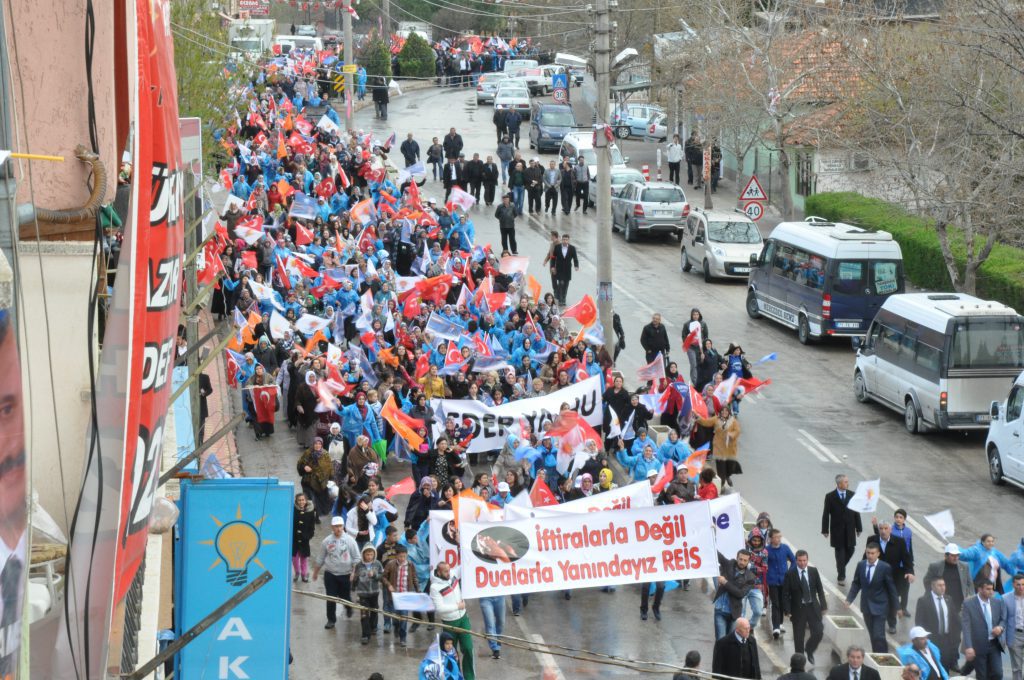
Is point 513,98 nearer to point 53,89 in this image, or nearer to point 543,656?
point 543,656

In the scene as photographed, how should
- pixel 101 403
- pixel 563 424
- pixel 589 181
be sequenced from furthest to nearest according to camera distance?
pixel 589 181
pixel 563 424
pixel 101 403

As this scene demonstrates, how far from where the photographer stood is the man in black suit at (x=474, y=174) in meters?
41.5

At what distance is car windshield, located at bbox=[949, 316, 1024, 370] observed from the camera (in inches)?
933

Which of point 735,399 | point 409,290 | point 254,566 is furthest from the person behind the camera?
point 409,290

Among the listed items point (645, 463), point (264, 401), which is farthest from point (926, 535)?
point (264, 401)

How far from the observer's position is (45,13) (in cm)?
869

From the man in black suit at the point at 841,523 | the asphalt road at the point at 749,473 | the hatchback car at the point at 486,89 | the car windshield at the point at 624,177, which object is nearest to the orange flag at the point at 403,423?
the asphalt road at the point at 749,473

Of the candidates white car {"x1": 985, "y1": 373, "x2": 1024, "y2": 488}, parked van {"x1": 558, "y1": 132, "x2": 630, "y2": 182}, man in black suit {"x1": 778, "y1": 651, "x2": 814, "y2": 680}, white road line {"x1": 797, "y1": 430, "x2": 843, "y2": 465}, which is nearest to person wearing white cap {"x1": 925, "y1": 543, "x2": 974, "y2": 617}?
man in black suit {"x1": 778, "y1": 651, "x2": 814, "y2": 680}

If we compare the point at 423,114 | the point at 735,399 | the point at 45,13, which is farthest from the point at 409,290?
the point at 423,114

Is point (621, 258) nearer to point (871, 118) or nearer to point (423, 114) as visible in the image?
point (871, 118)

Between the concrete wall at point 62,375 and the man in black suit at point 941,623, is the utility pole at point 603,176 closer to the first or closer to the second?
the man in black suit at point 941,623

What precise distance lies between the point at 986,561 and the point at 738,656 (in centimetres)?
372

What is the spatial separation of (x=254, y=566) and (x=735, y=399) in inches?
534

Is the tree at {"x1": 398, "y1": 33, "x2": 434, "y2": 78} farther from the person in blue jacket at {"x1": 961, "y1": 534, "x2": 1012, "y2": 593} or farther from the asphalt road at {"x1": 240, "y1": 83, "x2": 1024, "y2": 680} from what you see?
the person in blue jacket at {"x1": 961, "y1": 534, "x2": 1012, "y2": 593}
